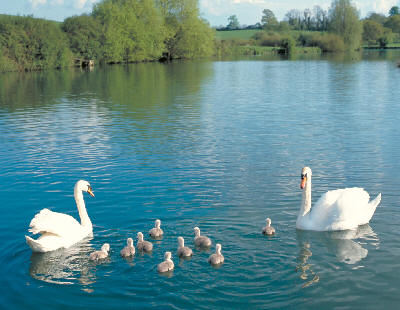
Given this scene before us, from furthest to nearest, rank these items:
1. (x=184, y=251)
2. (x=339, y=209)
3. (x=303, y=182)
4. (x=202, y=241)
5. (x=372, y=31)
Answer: (x=372, y=31) → (x=303, y=182) → (x=339, y=209) → (x=202, y=241) → (x=184, y=251)

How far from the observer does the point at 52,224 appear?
9922 mm

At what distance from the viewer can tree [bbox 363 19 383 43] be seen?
17225 cm

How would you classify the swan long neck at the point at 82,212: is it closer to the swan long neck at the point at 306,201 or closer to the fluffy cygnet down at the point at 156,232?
the fluffy cygnet down at the point at 156,232

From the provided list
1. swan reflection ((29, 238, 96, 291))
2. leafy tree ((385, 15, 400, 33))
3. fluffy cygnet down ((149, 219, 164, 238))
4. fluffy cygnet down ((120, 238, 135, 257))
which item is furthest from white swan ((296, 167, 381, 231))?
leafy tree ((385, 15, 400, 33))

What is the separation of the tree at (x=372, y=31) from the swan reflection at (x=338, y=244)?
6883 inches

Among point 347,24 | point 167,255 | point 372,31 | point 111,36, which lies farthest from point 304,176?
point 372,31

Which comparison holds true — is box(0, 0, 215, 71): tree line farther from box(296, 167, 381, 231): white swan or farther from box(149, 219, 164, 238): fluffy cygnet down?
box(296, 167, 381, 231): white swan

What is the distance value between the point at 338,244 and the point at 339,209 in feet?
2.52

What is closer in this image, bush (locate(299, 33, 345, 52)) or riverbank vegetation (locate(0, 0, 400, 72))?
riverbank vegetation (locate(0, 0, 400, 72))

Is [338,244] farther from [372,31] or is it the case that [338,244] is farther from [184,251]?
[372,31]

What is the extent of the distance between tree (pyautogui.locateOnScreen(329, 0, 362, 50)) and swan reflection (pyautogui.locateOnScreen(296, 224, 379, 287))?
142115mm

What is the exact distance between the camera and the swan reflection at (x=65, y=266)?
29.5ft

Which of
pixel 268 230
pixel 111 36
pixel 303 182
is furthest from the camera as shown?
pixel 111 36

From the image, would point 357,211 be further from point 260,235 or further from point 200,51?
point 200,51
